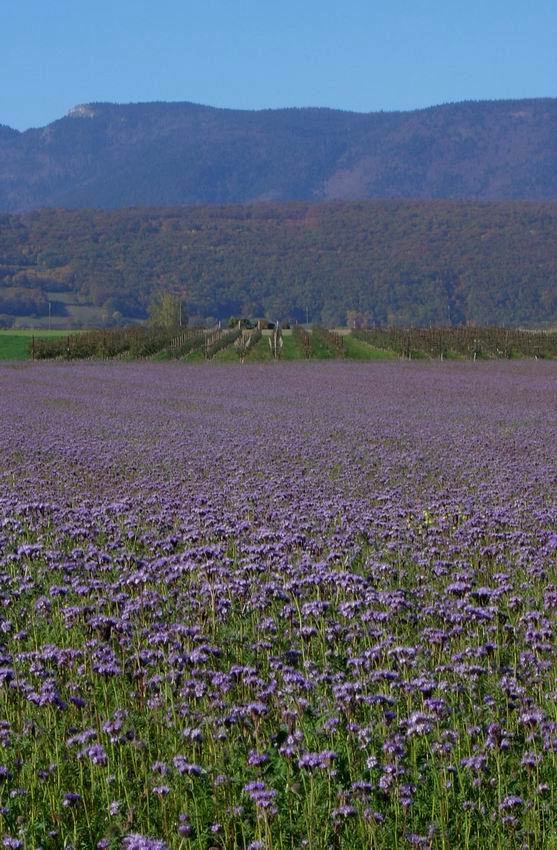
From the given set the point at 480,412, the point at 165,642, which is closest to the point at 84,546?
the point at 165,642

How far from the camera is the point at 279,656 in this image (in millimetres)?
5730

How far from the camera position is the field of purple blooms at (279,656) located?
13.5 feet

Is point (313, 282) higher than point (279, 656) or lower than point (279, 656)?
higher

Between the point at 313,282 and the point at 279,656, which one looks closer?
the point at 279,656

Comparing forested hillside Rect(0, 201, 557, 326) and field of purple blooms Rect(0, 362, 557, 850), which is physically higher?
forested hillside Rect(0, 201, 557, 326)

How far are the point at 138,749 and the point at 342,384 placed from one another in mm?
27162

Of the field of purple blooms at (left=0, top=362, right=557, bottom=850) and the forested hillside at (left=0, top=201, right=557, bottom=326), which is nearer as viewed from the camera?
the field of purple blooms at (left=0, top=362, right=557, bottom=850)

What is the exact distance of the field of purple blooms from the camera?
13.5 feet

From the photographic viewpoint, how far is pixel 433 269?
18062 cm

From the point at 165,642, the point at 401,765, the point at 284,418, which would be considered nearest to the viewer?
the point at 401,765

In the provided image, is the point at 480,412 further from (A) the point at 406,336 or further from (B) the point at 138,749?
(A) the point at 406,336

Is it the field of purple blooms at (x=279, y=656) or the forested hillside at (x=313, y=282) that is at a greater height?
the forested hillside at (x=313, y=282)

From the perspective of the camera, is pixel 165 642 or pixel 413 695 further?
pixel 165 642

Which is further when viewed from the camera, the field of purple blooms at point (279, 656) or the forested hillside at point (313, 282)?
the forested hillside at point (313, 282)
